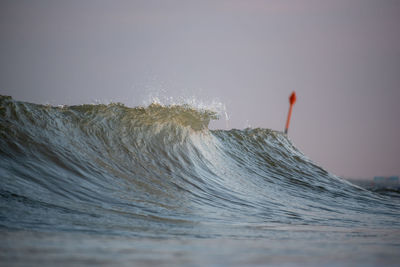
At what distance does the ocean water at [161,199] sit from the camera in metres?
2.79

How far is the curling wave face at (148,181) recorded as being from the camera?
14.4ft

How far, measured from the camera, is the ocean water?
2793 mm

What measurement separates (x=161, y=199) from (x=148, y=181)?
96 centimetres

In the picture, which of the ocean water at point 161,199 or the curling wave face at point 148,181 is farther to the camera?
the curling wave face at point 148,181

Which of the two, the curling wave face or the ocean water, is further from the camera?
the curling wave face

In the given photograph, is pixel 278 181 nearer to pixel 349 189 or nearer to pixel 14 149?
pixel 349 189

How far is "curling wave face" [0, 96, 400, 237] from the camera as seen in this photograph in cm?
439

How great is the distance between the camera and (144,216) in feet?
15.3

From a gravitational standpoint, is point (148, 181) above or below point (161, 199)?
above

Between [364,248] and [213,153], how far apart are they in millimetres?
7399

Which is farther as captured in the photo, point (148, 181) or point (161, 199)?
point (148, 181)

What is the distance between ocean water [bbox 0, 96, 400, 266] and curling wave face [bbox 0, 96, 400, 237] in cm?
2

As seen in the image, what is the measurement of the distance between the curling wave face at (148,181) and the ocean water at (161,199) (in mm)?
23

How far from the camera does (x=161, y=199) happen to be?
5855 mm
